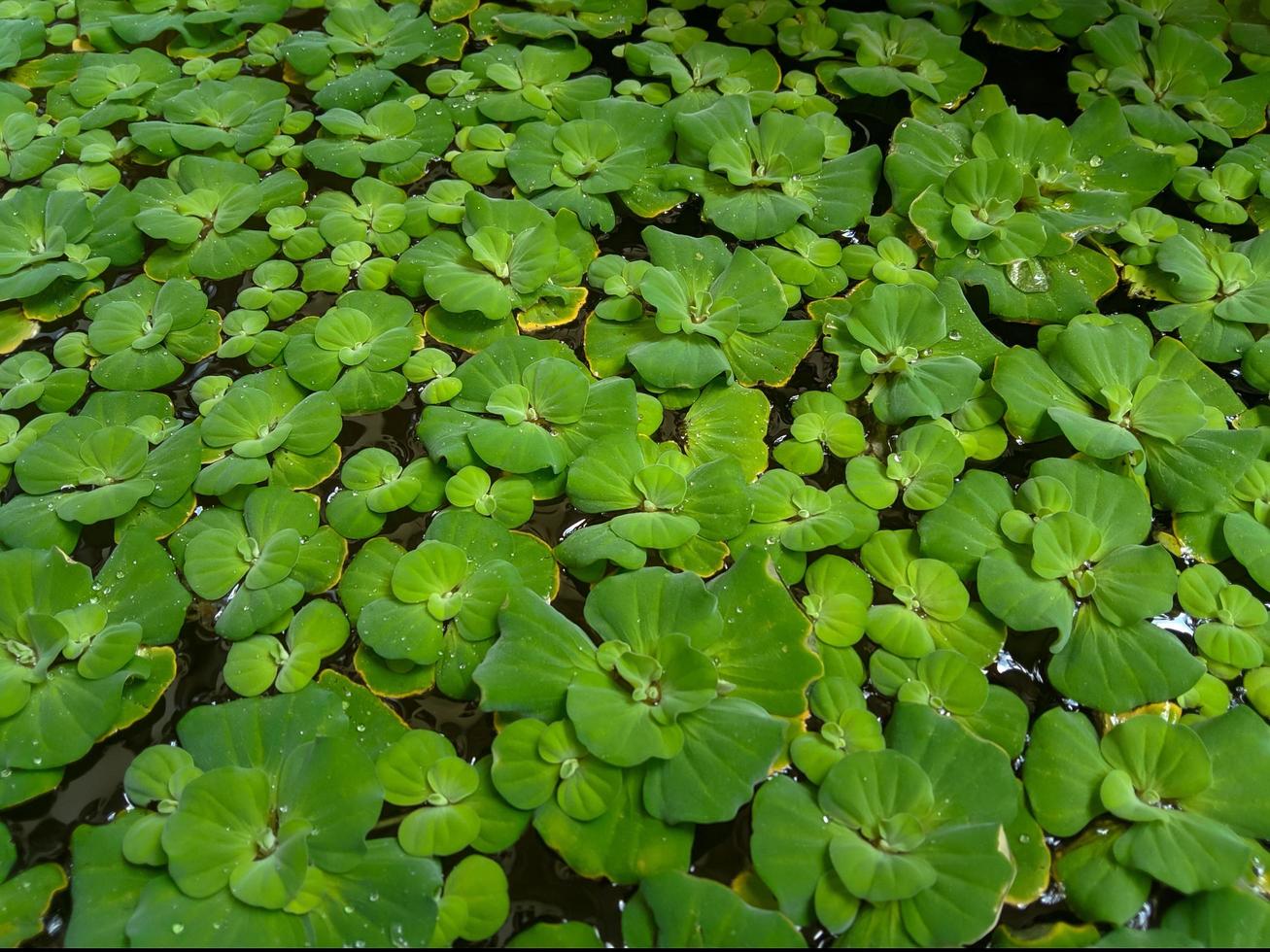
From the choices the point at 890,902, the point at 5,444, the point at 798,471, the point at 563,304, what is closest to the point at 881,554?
the point at 798,471

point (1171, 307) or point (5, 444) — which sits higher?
point (1171, 307)

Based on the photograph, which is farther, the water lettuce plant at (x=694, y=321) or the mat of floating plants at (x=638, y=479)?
the water lettuce plant at (x=694, y=321)

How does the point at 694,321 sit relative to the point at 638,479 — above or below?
above

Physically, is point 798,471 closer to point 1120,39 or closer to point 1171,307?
point 1171,307


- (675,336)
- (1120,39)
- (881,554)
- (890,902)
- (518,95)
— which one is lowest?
(890,902)

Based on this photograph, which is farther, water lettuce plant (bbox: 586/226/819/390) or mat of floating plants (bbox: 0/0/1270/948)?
water lettuce plant (bbox: 586/226/819/390)

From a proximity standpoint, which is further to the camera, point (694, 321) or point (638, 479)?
point (694, 321)

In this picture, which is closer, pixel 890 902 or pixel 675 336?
pixel 890 902

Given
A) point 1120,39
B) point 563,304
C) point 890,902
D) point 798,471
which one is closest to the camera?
point 890,902
